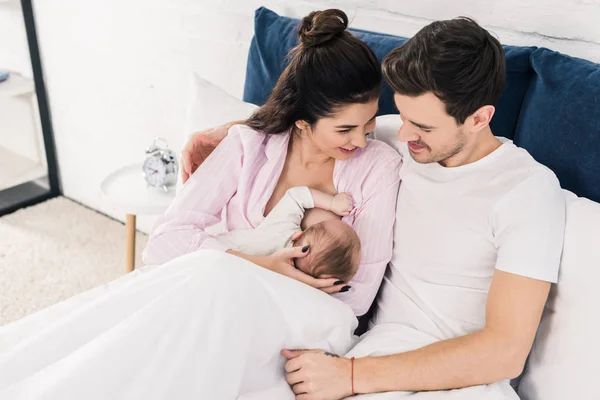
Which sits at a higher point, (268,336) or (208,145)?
(208,145)

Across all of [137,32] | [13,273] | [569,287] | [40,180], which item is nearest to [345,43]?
[569,287]

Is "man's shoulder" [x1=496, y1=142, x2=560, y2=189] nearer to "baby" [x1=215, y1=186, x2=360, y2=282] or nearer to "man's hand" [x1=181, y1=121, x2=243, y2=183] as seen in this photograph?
"baby" [x1=215, y1=186, x2=360, y2=282]

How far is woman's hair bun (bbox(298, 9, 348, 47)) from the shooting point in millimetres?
1296

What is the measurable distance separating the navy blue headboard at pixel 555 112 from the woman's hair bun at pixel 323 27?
19cm

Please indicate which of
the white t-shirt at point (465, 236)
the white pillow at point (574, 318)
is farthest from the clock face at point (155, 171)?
the white pillow at point (574, 318)

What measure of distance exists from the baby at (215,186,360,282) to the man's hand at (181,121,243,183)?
0.20m

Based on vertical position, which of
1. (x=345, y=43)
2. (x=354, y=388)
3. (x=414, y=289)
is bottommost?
(x=354, y=388)

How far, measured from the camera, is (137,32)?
7.69 ft

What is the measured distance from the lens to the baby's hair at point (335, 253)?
1.33 metres

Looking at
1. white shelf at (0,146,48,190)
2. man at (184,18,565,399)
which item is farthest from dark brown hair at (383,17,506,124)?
white shelf at (0,146,48,190)

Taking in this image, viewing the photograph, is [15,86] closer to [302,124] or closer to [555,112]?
[302,124]

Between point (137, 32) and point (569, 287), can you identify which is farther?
point (137, 32)

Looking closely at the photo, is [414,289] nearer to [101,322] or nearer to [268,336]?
[268,336]

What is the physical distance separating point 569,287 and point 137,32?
187cm
